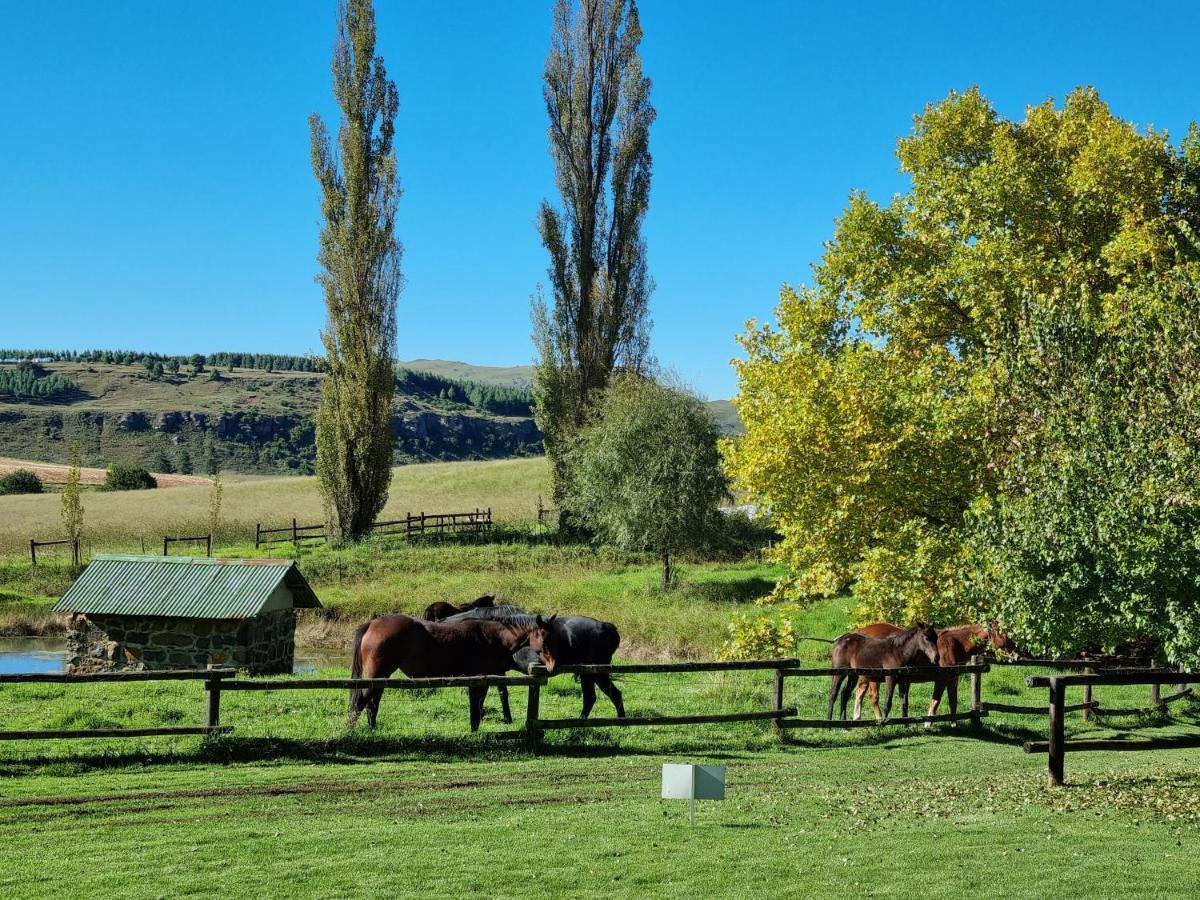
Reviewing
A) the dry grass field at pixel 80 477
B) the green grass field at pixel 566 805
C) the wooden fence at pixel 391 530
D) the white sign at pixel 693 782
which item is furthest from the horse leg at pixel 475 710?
the dry grass field at pixel 80 477

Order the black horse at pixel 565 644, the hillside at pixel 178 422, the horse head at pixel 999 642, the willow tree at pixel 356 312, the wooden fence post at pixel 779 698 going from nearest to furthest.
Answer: the wooden fence post at pixel 779 698 < the black horse at pixel 565 644 < the horse head at pixel 999 642 < the willow tree at pixel 356 312 < the hillside at pixel 178 422

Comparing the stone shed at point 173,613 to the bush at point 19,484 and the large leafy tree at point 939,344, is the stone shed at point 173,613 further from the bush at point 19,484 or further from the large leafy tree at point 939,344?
the bush at point 19,484

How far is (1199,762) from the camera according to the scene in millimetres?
13992

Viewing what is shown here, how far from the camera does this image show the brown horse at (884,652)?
16.4 metres

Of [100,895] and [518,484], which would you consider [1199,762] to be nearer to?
[100,895]

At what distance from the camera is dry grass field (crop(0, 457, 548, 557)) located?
50531 millimetres

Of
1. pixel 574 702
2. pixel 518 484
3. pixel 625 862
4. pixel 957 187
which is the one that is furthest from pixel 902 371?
pixel 518 484

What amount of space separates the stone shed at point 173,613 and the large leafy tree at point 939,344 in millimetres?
11600

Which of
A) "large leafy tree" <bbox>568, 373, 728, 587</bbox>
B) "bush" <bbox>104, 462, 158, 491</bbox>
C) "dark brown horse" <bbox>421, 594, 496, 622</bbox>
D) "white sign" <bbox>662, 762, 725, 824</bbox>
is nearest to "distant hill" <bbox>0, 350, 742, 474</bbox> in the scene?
"bush" <bbox>104, 462, 158, 491</bbox>

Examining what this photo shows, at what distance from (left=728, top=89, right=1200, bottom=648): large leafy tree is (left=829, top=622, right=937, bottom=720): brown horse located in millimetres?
877

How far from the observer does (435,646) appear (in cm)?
1656

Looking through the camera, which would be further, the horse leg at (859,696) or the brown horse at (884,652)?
the horse leg at (859,696)

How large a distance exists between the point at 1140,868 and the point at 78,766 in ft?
36.7

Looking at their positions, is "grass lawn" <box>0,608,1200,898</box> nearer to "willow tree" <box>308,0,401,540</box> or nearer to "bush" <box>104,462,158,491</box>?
"willow tree" <box>308,0,401,540</box>
